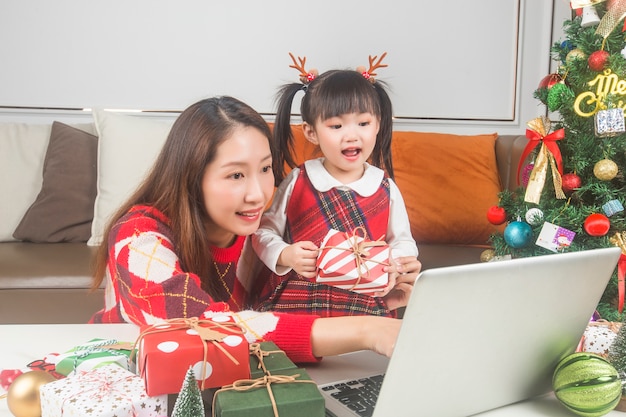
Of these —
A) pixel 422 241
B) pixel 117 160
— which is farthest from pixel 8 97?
pixel 422 241

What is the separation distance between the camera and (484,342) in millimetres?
649

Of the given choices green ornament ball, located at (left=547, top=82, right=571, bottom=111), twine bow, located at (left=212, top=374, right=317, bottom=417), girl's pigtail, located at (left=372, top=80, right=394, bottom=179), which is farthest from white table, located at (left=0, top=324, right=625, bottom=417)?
green ornament ball, located at (left=547, top=82, right=571, bottom=111)

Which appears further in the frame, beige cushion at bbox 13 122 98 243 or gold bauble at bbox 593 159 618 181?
beige cushion at bbox 13 122 98 243

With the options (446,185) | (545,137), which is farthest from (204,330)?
(446,185)

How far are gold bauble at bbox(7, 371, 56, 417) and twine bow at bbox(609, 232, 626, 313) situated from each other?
178 centimetres

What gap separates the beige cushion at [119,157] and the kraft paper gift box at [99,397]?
1.80 m

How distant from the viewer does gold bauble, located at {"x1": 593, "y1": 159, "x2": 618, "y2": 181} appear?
1924 millimetres

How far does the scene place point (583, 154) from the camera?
2.03 metres

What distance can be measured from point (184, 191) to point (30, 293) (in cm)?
119

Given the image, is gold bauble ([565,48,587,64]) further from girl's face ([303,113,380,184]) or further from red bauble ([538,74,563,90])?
girl's face ([303,113,380,184])

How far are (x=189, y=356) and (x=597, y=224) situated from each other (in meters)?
1.66

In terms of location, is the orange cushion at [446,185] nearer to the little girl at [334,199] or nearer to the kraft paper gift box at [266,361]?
the little girl at [334,199]

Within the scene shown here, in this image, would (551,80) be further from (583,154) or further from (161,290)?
(161,290)

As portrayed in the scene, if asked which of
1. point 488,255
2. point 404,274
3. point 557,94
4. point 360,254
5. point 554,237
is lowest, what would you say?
point 488,255
